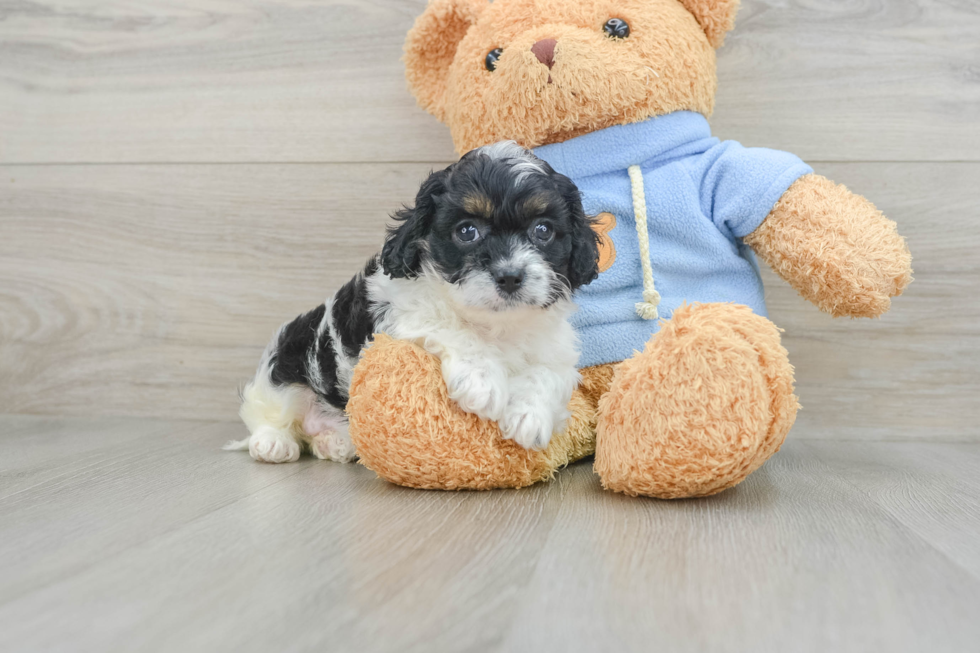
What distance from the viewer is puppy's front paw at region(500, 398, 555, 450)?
1272 millimetres

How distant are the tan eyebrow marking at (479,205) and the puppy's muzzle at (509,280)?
11 cm

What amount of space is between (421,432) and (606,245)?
22.5 inches

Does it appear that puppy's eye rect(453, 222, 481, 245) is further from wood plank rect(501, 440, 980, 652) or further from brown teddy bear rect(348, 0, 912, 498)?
wood plank rect(501, 440, 980, 652)

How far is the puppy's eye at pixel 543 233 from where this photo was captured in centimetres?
126

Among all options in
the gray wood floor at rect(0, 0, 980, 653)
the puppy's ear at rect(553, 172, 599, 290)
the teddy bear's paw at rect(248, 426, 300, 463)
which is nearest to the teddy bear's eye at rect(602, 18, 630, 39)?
the puppy's ear at rect(553, 172, 599, 290)

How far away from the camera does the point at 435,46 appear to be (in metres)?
1.74

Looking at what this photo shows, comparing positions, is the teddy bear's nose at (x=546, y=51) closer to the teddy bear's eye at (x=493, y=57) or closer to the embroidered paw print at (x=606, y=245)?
the teddy bear's eye at (x=493, y=57)

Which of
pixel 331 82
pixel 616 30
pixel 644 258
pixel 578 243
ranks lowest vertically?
pixel 644 258

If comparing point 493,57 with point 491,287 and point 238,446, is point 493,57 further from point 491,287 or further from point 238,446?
point 238,446

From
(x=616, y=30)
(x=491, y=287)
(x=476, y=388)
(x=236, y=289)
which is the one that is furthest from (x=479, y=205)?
(x=236, y=289)

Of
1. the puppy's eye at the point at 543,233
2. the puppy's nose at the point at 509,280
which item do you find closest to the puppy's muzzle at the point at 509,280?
the puppy's nose at the point at 509,280

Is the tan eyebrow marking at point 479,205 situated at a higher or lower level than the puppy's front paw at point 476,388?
higher

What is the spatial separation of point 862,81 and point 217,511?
181 cm

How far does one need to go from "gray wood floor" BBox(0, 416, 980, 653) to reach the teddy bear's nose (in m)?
0.82
